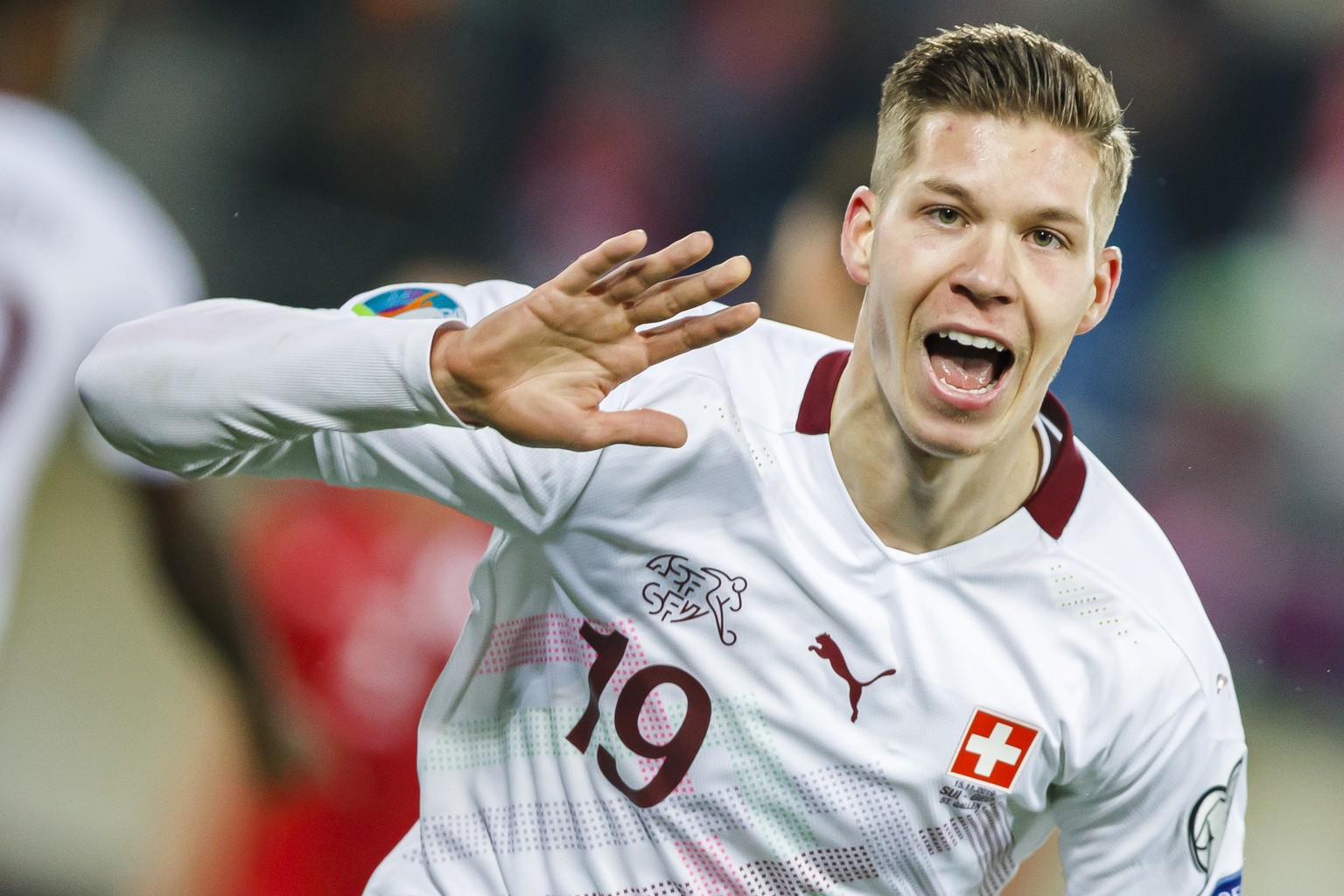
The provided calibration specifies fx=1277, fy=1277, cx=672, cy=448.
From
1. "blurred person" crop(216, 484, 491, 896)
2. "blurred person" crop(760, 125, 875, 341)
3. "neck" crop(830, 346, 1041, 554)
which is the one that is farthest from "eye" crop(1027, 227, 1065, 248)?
"blurred person" crop(216, 484, 491, 896)

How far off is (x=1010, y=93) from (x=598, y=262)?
649 mm

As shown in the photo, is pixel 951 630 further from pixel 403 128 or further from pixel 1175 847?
pixel 403 128

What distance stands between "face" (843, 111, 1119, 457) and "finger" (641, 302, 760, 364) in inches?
11.4

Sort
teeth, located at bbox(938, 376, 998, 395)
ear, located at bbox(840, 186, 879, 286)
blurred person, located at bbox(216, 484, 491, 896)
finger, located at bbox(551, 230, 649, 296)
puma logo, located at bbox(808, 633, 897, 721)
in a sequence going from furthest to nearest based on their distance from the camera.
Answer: blurred person, located at bbox(216, 484, 491, 896) < ear, located at bbox(840, 186, 879, 286) < puma logo, located at bbox(808, 633, 897, 721) < teeth, located at bbox(938, 376, 998, 395) < finger, located at bbox(551, 230, 649, 296)

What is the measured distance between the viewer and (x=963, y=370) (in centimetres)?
183

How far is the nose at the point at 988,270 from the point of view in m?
1.64

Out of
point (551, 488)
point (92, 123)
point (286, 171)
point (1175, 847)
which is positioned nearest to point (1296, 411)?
point (1175, 847)

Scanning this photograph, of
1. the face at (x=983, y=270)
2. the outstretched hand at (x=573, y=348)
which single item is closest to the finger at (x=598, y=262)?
the outstretched hand at (x=573, y=348)

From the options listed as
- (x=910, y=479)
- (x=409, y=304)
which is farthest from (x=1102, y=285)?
(x=409, y=304)

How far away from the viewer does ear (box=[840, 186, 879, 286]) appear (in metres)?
1.86

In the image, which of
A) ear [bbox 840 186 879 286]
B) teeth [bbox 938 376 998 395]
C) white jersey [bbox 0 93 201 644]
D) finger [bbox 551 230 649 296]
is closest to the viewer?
finger [bbox 551 230 649 296]

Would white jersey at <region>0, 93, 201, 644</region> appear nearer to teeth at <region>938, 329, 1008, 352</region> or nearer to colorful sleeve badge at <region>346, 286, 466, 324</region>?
colorful sleeve badge at <region>346, 286, 466, 324</region>

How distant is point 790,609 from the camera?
1756mm

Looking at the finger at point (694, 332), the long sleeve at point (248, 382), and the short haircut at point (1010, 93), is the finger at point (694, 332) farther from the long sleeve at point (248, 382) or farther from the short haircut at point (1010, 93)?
the short haircut at point (1010, 93)
